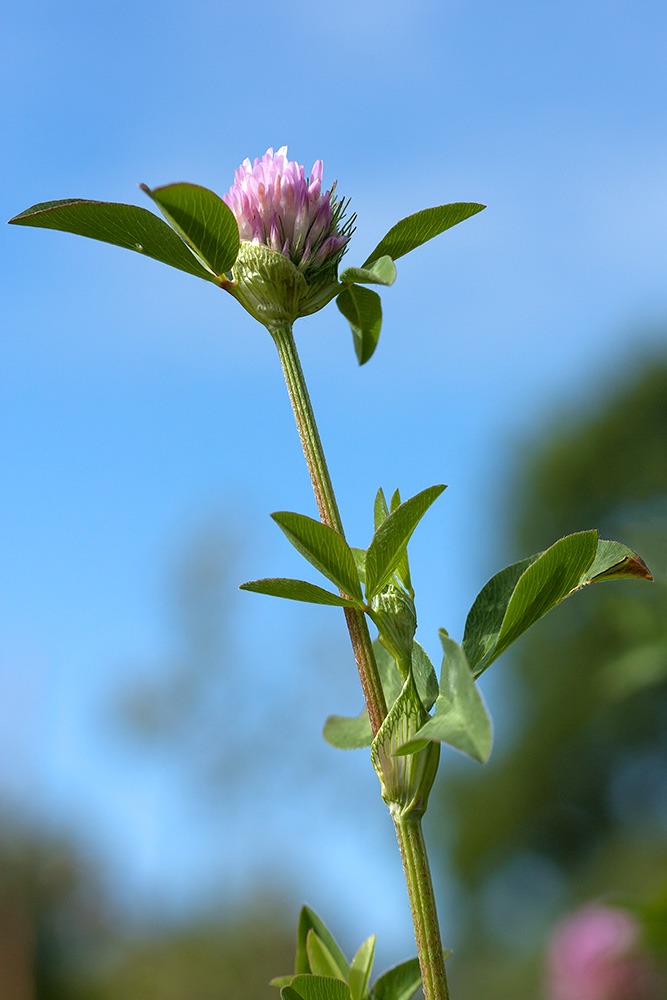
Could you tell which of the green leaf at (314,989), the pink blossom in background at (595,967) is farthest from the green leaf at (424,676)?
the pink blossom in background at (595,967)

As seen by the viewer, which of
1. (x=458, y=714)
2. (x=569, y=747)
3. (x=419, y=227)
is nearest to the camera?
(x=458, y=714)

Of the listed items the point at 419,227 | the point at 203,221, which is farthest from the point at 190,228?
the point at 419,227

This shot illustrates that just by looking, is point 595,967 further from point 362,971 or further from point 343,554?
point 343,554

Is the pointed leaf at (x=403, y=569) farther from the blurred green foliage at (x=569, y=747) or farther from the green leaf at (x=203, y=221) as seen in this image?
the blurred green foliage at (x=569, y=747)

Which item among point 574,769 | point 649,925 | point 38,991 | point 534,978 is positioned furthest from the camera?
point 574,769

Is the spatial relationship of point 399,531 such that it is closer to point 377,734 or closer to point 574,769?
point 377,734

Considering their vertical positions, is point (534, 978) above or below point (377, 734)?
below

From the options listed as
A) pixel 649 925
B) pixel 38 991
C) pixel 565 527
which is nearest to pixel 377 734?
pixel 649 925
